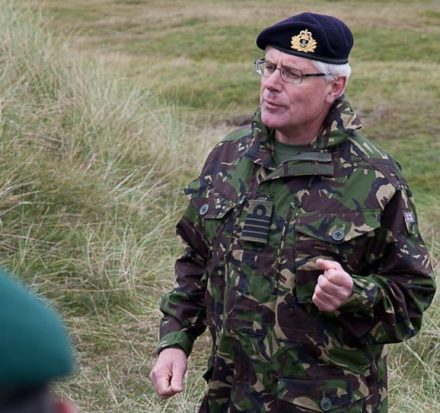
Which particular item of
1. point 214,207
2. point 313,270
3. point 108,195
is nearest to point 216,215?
point 214,207

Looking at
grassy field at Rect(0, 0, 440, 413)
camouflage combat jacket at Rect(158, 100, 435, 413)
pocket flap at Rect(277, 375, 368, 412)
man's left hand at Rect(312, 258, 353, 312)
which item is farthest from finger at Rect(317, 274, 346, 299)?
grassy field at Rect(0, 0, 440, 413)

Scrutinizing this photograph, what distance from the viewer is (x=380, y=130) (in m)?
12.2

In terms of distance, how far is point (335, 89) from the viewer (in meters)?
2.87

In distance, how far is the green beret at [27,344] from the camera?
848 millimetres

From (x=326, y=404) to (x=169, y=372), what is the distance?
454mm

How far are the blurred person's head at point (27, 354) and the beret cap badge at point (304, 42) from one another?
205cm

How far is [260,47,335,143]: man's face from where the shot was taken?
279cm

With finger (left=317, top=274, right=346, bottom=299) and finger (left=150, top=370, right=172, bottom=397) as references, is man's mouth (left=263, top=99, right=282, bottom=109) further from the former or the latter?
finger (left=150, top=370, right=172, bottom=397)

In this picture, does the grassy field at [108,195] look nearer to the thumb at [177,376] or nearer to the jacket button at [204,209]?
the thumb at [177,376]

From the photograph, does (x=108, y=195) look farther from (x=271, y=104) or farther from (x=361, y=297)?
(x=361, y=297)

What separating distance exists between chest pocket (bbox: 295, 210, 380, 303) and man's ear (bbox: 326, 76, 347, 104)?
1.11 ft

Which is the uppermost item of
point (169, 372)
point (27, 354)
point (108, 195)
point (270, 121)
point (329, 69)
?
point (27, 354)

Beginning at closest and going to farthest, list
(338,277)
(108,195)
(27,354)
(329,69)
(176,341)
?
(27,354)
(338,277)
(329,69)
(176,341)
(108,195)

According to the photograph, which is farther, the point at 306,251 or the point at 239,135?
the point at 239,135
